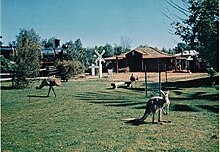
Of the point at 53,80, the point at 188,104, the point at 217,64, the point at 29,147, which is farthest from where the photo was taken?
the point at 53,80

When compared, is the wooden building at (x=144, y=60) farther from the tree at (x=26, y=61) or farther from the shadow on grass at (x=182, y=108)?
the tree at (x=26, y=61)

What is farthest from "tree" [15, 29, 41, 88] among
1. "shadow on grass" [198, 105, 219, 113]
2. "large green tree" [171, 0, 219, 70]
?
"large green tree" [171, 0, 219, 70]

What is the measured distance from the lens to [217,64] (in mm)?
2395

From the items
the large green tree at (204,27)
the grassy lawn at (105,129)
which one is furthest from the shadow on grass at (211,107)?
the large green tree at (204,27)

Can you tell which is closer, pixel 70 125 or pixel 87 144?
pixel 87 144

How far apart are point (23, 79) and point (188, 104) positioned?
19.2ft

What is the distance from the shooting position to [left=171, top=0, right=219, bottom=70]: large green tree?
93.0 inches

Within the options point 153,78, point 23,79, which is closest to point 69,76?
point 23,79

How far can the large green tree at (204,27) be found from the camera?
7.75ft

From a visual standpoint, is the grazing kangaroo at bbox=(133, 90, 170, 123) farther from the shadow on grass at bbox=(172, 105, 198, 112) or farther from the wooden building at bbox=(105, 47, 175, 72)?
the wooden building at bbox=(105, 47, 175, 72)

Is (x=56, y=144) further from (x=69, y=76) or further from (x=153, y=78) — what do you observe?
(x=69, y=76)

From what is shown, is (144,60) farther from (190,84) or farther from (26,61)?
(26,61)

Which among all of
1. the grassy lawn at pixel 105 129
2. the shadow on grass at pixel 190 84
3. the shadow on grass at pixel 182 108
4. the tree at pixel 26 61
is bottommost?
the grassy lawn at pixel 105 129

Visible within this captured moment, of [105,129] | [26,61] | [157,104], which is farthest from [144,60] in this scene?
[105,129]
